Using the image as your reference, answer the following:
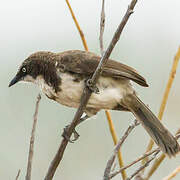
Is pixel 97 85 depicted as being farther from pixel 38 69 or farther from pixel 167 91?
pixel 167 91

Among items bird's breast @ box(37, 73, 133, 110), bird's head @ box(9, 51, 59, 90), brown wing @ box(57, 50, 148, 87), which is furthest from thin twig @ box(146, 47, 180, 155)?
bird's head @ box(9, 51, 59, 90)

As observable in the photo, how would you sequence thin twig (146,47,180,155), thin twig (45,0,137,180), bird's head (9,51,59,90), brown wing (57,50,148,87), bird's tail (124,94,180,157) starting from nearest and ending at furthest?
thin twig (45,0,137,180)
thin twig (146,47,180,155)
bird's tail (124,94,180,157)
brown wing (57,50,148,87)
bird's head (9,51,59,90)

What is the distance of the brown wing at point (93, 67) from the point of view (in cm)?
388

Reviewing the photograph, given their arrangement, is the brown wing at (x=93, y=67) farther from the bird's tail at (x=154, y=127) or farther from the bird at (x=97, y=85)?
the bird's tail at (x=154, y=127)

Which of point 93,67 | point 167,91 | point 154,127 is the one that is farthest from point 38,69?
point 167,91

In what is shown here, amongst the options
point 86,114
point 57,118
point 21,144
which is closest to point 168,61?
point 57,118

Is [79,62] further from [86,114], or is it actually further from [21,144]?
[21,144]

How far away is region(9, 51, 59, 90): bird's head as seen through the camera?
4098mm

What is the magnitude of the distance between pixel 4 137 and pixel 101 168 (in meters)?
1.40

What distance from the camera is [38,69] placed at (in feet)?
14.0

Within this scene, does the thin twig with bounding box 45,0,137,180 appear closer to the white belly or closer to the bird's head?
the white belly

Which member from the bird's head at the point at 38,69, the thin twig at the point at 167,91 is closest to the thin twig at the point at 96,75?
the thin twig at the point at 167,91

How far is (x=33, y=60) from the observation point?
4.36m

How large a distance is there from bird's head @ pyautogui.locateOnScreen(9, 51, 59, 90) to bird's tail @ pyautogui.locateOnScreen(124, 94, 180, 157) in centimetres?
67
